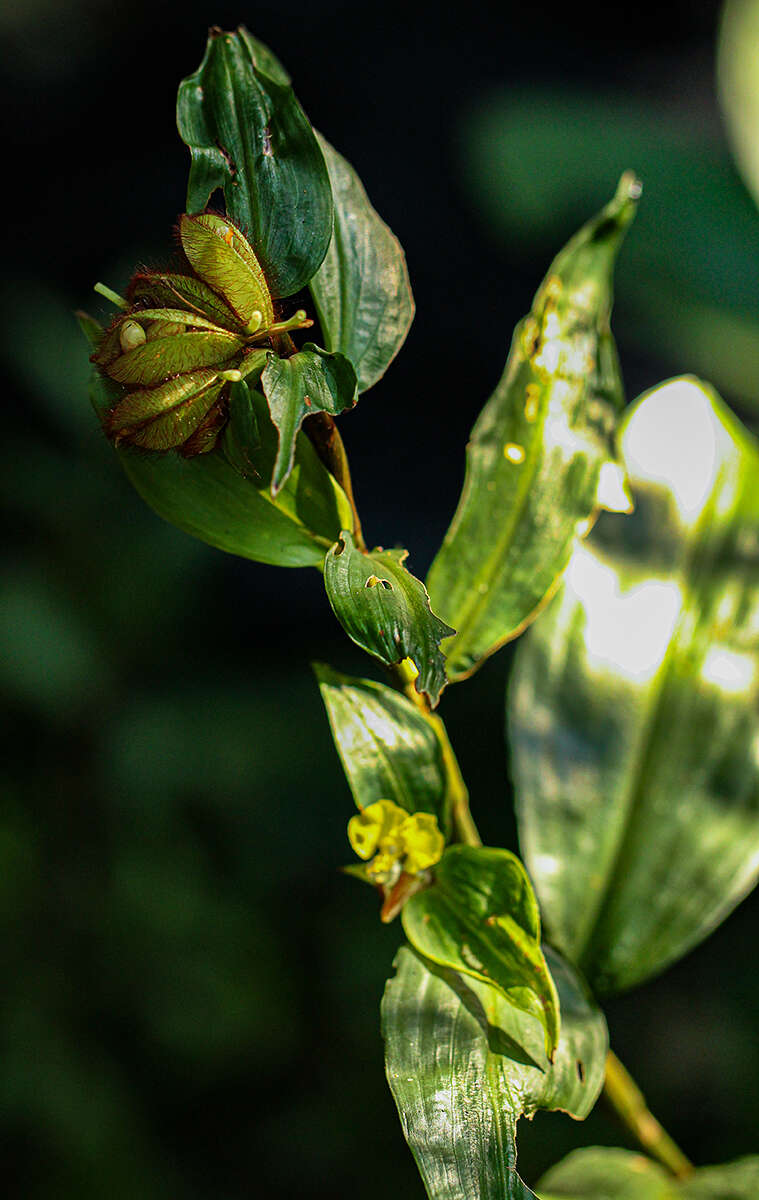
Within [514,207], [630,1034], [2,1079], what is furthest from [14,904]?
[514,207]

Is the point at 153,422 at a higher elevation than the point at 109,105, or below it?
below

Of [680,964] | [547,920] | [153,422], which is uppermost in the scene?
[153,422]

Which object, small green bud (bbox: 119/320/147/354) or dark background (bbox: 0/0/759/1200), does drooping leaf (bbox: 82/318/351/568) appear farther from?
dark background (bbox: 0/0/759/1200)

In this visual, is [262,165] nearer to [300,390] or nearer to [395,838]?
[300,390]

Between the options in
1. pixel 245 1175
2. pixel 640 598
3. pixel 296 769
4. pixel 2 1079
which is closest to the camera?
pixel 640 598

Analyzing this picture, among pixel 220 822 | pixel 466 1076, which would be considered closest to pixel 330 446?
pixel 466 1076

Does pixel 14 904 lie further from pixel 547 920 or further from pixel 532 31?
pixel 532 31

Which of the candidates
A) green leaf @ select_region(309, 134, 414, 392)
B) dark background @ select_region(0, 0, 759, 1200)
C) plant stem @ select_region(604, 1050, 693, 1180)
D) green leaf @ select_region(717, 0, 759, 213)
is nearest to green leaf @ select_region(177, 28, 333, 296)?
green leaf @ select_region(309, 134, 414, 392)
